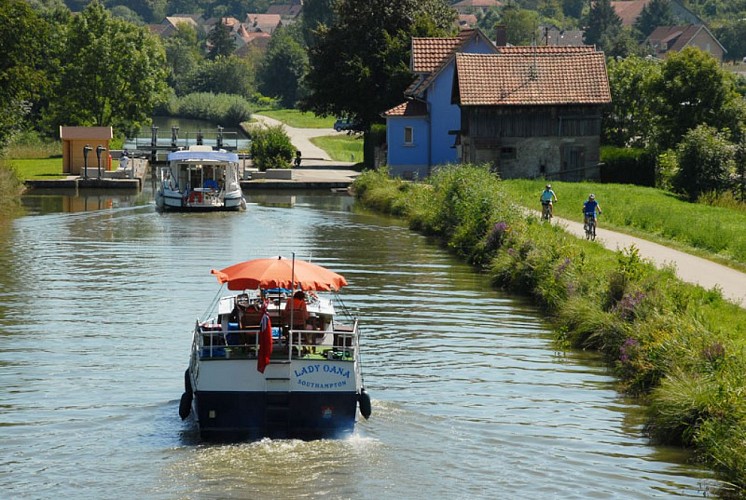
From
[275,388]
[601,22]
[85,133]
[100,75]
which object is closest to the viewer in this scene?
[275,388]

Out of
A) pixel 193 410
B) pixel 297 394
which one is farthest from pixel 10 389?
pixel 297 394

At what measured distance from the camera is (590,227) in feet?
128

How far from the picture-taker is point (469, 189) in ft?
143

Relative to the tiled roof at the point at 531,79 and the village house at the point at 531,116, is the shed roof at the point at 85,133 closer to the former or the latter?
the village house at the point at 531,116

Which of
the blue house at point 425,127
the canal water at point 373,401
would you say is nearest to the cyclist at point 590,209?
the canal water at point 373,401

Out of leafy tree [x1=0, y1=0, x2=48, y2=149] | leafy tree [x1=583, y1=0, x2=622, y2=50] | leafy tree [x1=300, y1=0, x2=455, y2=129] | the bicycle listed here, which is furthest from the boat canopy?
leafy tree [x1=583, y1=0, x2=622, y2=50]

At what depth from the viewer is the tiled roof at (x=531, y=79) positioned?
62.3m

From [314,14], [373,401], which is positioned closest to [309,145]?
[373,401]

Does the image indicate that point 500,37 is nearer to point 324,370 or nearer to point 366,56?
point 366,56

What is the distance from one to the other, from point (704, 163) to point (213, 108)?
279 ft

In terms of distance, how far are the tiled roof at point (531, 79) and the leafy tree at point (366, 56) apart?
10.0m

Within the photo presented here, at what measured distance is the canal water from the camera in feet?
59.7

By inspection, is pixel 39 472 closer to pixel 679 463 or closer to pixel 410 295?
pixel 679 463

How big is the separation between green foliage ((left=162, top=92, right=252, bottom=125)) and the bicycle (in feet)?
293
